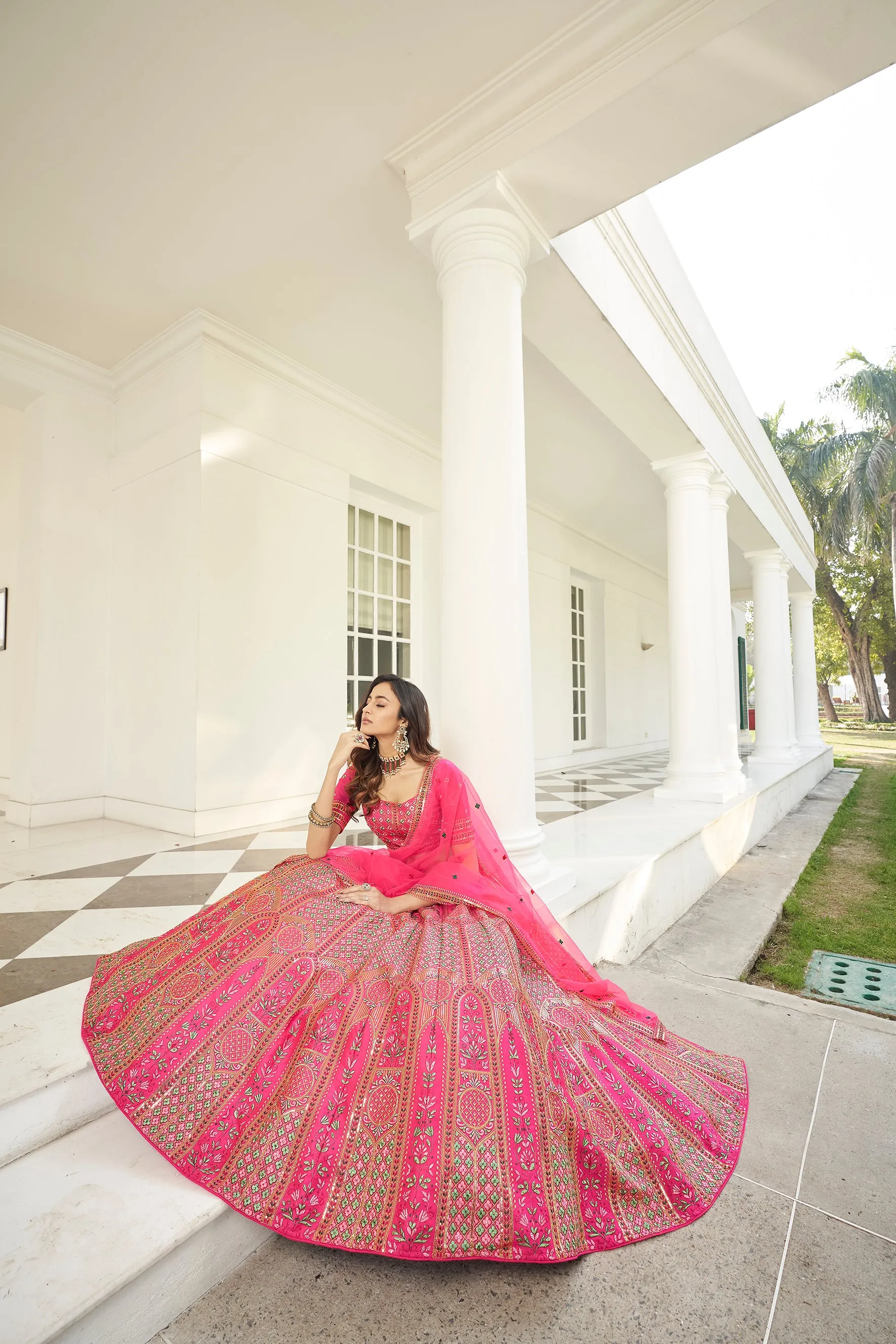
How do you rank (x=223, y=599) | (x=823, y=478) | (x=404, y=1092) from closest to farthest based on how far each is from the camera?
(x=404, y=1092) → (x=223, y=599) → (x=823, y=478)

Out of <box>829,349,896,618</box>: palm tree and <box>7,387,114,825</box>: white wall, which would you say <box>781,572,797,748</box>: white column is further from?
<box>829,349,896,618</box>: palm tree

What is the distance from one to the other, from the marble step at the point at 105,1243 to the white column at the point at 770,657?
7797mm

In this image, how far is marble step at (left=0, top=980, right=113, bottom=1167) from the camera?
1.22m

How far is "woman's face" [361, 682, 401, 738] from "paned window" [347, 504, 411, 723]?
114 inches

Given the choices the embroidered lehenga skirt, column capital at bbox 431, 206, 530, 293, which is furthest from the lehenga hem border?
column capital at bbox 431, 206, 530, 293

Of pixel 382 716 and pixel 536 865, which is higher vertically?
pixel 382 716

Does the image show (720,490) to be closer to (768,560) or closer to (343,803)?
(768,560)

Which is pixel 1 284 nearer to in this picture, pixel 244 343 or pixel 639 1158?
pixel 244 343

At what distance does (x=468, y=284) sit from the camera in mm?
2473

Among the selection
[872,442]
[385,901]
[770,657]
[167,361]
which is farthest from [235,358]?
[872,442]

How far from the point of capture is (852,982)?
8.72 feet

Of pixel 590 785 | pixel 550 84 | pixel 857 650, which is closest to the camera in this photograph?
pixel 550 84

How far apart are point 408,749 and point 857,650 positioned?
2487 centimetres

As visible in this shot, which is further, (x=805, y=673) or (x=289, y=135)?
(x=805, y=673)
